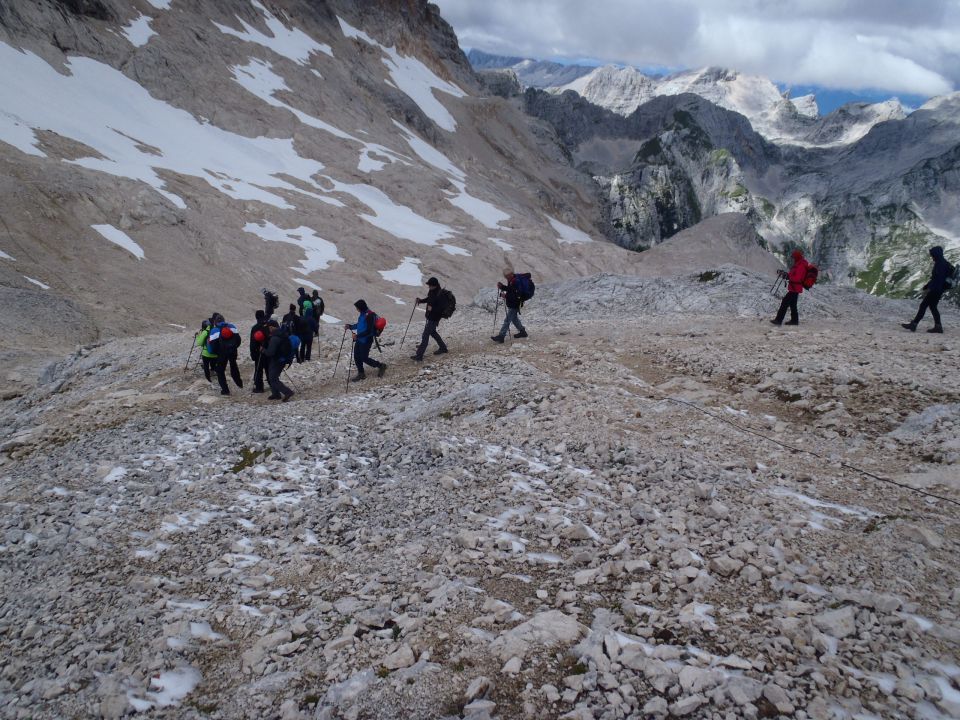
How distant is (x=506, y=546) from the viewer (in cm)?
760

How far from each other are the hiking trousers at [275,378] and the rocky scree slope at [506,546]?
3.39 feet

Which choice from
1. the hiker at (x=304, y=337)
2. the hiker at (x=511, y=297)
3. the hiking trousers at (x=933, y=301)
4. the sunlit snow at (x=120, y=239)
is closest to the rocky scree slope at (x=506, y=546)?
the hiking trousers at (x=933, y=301)

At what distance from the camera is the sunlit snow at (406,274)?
5765 cm

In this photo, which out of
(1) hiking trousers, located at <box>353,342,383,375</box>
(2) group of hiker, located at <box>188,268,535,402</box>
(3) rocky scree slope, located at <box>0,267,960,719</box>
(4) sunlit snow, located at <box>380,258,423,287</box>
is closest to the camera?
(3) rocky scree slope, located at <box>0,267,960,719</box>

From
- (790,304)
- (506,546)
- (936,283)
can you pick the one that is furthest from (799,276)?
(506,546)

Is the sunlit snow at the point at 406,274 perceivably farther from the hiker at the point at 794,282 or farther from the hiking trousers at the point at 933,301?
the hiking trousers at the point at 933,301

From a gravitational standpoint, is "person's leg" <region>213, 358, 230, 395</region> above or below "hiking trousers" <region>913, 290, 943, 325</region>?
below

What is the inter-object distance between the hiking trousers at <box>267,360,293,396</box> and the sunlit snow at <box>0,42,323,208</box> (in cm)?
4322

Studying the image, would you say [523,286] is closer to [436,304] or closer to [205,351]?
[436,304]

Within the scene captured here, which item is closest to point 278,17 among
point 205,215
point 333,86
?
point 333,86

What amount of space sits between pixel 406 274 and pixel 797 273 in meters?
45.5

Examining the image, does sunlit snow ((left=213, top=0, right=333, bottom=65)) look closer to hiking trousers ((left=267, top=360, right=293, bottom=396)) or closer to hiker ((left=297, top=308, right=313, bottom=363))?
hiker ((left=297, top=308, right=313, bottom=363))

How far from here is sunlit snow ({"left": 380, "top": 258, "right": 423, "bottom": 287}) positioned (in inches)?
2270

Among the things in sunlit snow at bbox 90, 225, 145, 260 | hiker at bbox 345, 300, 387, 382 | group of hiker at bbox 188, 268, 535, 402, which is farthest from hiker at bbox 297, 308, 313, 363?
sunlit snow at bbox 90, 225, 145, 260
